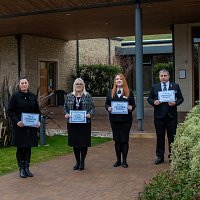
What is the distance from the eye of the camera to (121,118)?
27.7 feet

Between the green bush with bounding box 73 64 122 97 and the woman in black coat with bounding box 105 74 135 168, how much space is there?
17.9 metres

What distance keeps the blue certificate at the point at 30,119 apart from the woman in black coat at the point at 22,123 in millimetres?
31

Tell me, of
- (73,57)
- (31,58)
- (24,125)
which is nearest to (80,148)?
(24,125)

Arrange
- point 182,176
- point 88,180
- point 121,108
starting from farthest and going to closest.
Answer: point 121,108 < point 88,180 < point 182,176

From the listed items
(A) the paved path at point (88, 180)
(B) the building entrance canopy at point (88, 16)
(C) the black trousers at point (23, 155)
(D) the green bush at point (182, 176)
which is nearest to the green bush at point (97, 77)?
(B) the building entrance canopy at point (88, 16)

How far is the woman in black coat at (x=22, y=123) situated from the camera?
7629 millimetres

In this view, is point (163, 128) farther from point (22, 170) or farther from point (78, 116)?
point (22, 170)

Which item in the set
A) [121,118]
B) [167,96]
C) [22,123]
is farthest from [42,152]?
[167,96]

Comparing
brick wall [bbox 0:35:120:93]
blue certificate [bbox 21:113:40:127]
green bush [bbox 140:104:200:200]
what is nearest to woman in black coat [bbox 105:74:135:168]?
blue certificate [bbox 21:113:40:127]

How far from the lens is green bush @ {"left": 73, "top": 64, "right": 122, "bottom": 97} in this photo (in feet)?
86.9

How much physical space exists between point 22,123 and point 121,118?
192 centimetres

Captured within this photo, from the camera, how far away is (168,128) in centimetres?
862

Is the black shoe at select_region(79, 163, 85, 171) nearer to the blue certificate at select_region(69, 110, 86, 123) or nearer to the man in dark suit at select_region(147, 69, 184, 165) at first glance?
the blue certificate at select_region(69, 110, 86, 123)

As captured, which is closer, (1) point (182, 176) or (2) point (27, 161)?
(1) point (182, 176)
